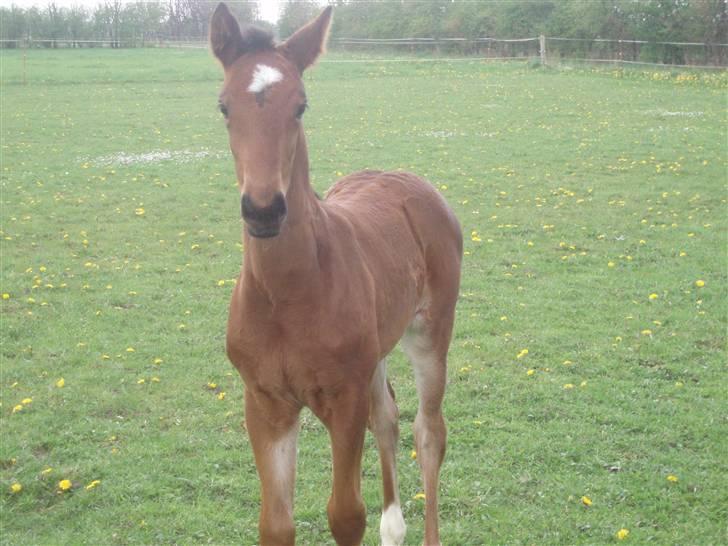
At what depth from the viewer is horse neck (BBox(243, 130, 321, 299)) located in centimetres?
306

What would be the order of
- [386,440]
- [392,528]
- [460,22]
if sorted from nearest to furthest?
[392,528]
[386,440]
[460,22]

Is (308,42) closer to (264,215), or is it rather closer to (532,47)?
(264,215)

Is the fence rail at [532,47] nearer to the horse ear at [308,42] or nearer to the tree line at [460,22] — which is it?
the tree line at [460,22]

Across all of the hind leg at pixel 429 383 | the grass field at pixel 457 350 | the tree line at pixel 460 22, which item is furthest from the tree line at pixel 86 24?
the hind leg at pixel 429 383

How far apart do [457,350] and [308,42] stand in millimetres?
3975

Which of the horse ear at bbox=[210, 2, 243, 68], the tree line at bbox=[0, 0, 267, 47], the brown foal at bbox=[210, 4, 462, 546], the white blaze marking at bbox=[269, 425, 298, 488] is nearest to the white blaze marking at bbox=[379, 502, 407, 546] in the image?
the brown foal at bbox=[210, 4, 462, 546]

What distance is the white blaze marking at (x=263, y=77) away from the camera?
9.18ft

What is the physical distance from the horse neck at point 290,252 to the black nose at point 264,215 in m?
0.39

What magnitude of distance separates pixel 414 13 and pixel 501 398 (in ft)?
145

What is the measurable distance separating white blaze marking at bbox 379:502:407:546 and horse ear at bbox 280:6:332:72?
2333 millimetres

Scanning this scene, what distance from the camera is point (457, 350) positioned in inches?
263

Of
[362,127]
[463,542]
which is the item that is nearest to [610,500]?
[463,542]

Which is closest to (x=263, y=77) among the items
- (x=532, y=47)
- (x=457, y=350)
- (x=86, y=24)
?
(x=457, y=350)

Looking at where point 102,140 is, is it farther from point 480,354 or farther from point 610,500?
point 610,500
